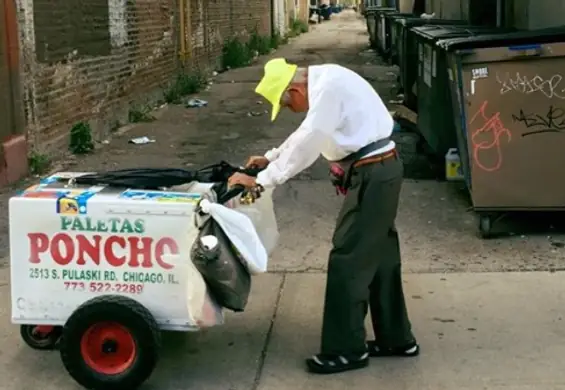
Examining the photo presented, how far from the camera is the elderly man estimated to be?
13.9 feet

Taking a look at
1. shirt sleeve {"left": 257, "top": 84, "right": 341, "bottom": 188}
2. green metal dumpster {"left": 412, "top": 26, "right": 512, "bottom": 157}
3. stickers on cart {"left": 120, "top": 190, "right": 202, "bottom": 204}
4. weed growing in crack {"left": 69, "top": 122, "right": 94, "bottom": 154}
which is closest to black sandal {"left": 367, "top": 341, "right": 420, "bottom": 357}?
shirt sleeve {"left": 257, "top": 84, "right": 341, "bottom": 188}

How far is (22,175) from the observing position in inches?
344

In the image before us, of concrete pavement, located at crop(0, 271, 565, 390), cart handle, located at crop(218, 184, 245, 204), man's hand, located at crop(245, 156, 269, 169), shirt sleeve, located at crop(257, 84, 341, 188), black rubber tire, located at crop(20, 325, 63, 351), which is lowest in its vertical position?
concrete pavement, located at crop(0, 271, 565, 390)

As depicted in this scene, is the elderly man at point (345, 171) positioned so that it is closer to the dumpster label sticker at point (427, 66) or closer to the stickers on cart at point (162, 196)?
the stickers on cart at point (162, 196)

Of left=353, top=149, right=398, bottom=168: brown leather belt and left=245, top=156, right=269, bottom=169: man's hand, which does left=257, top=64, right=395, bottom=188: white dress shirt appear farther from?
left=245, top=156, right=269, bottom=169: man's hand

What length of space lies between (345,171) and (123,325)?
131 cm

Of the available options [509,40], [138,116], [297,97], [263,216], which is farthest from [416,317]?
[138,116]

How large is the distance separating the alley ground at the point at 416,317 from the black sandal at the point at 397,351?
7cm

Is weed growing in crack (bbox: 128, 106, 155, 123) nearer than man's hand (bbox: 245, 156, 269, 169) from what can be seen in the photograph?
No

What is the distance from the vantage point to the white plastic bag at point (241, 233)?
4172mm

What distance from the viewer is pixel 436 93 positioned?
8586 mm

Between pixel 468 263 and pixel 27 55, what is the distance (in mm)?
5068

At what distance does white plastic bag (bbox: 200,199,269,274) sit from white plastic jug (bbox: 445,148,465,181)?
4.14m

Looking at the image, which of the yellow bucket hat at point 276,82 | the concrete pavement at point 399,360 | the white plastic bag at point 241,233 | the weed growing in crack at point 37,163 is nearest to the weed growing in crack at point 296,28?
the weed growing in crack at point 37,163
